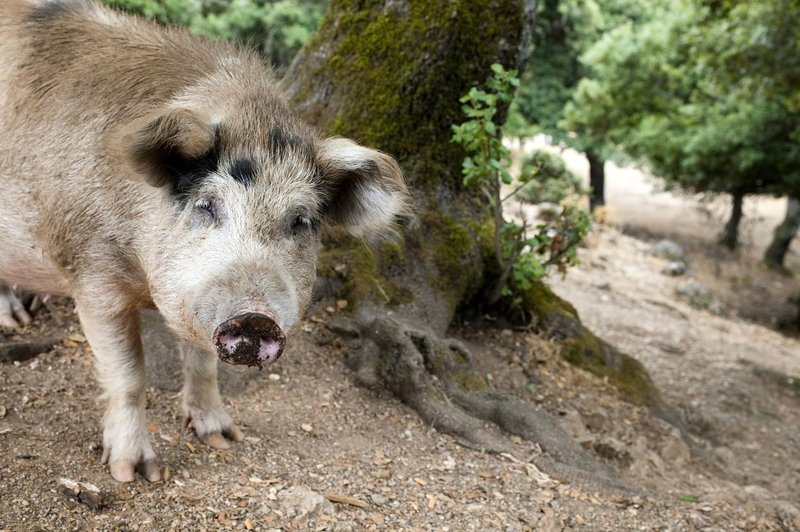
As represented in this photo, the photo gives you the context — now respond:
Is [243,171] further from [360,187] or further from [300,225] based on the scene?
[360,187]

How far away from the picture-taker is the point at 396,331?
15.0 feet

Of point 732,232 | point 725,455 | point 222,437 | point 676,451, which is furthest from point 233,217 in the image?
point 732,232

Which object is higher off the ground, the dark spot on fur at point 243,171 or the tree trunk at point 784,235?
the dark spot on fur at point 243,171

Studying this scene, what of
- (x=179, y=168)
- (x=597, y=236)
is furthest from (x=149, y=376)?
(x=597, y=236)

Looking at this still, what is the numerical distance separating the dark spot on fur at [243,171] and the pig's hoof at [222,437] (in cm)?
142

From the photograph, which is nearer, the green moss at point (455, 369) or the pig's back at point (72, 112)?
the pig's back at point (72, 112)

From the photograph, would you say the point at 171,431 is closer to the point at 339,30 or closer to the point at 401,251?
the point at 401,251

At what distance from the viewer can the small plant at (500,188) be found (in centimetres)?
451

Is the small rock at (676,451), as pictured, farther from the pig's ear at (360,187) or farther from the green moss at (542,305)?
the pig's ear at (360,187)

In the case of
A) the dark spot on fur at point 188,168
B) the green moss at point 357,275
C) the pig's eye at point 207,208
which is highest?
the dark spot on fur at point 188,168

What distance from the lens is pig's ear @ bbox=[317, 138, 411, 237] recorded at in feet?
10.6

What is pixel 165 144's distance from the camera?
113 inches

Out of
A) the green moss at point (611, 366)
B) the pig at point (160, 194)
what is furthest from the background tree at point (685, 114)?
the pig at point (160, 194)

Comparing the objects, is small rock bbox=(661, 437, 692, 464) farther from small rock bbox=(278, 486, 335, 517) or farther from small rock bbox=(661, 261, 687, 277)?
small rock bbox=(661, 261, 687, 277)
